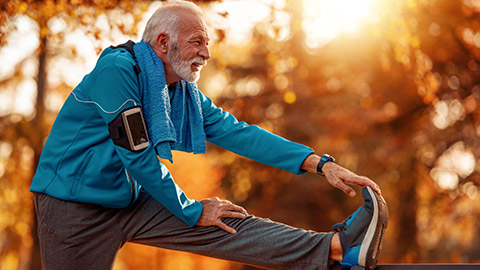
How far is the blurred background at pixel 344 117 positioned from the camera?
9.71 m

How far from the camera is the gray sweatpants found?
8.17 feet

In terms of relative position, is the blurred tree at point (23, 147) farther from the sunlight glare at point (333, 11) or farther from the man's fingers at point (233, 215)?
the man's fingers at point (233, 215)

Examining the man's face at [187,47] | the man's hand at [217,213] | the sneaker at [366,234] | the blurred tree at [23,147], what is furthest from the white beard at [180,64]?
the blurred tree at [23,147]

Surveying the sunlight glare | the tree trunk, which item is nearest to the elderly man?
the sunlight glare

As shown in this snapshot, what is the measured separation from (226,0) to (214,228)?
123 inches

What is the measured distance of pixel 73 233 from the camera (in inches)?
102

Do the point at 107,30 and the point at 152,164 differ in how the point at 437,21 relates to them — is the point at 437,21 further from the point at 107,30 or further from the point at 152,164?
the point at 152,164

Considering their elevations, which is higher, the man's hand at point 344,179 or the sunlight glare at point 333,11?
the sunlight glare at point 333,11

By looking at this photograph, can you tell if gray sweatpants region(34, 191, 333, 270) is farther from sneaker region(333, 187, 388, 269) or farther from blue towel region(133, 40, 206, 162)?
blue towel region(133, 40, 206, 162)

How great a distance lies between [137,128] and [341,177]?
0.97m

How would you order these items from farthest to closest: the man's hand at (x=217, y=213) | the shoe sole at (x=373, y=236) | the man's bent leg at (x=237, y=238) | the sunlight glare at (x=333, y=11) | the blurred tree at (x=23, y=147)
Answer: the blurred tree at (x=23, y=147) → the sunlight glare at (x=333, y=11) → the man's hand at (x=217, y=213) → the man's bent leg at (x=237, y=238) → the shoe sole at (x=373, y=236)

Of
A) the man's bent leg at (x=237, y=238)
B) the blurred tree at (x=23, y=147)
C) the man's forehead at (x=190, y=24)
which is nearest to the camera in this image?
the man's bent leg at (x=237, y=238)

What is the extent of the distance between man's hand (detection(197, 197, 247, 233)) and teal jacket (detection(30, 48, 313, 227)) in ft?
0.16

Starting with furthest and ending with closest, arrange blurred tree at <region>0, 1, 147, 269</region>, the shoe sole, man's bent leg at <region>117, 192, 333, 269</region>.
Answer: blurred tree at <region>0, 1, 147, 269</region>
man's bent leg at <region>117, 192, 333, 269</region>
the shoe sole
